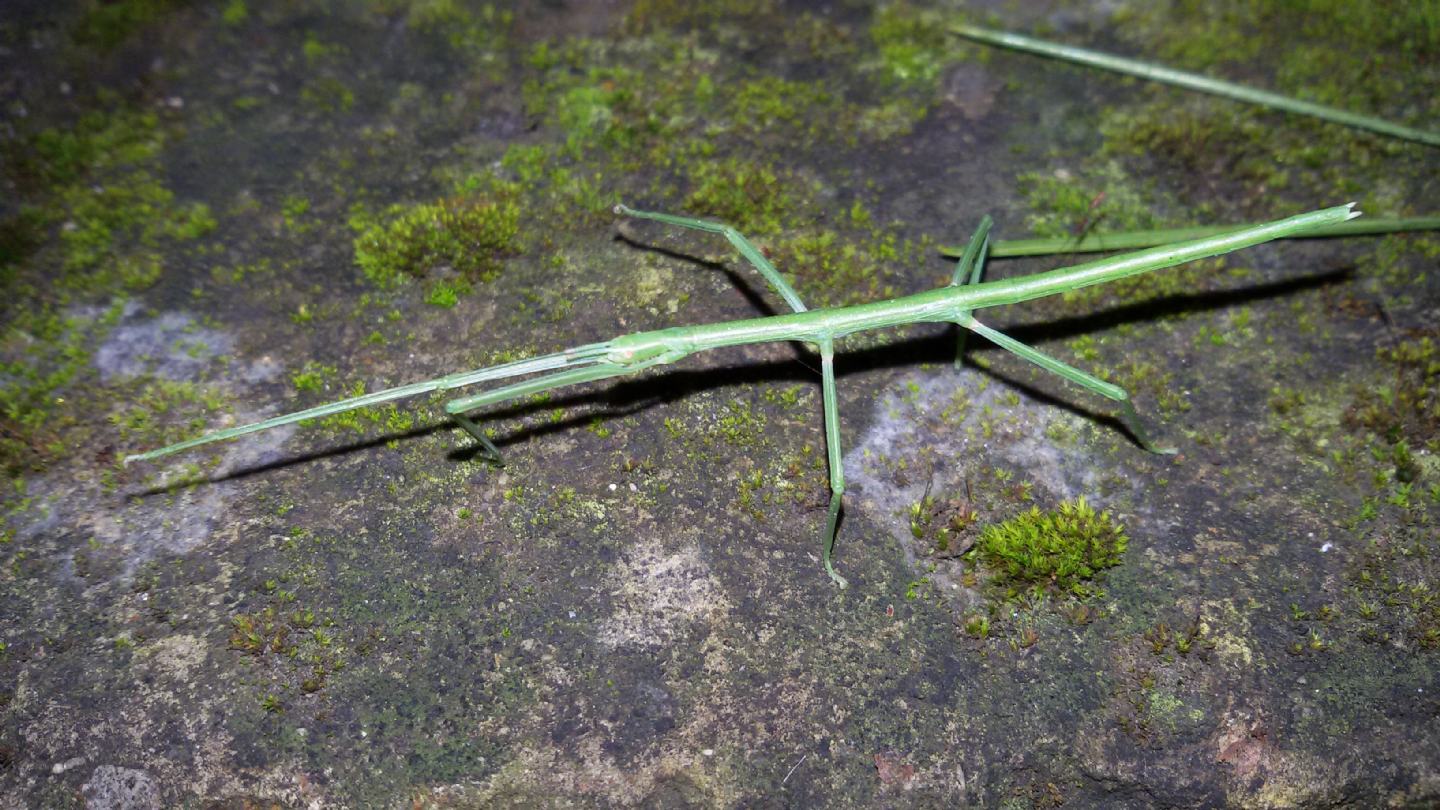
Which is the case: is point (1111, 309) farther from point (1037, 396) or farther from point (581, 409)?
point (581, 409)

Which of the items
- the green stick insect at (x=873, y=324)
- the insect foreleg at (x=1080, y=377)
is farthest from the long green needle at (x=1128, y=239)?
the insect foreleg at (x=1080, y=377)

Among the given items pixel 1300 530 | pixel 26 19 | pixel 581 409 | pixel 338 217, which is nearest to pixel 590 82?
pixel 338 217

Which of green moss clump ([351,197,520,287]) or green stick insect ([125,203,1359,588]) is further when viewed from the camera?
green moss clump ([351,197,520,287])

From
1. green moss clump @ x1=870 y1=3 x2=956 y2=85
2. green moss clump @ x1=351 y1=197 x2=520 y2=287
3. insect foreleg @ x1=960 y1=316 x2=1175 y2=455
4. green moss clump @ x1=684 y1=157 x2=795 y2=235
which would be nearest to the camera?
insect foreleg @ x1=960 y1=316 x2=1175 y2=455

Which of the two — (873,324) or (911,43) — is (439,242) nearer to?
(873,324)

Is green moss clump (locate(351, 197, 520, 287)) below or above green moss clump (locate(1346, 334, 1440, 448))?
above

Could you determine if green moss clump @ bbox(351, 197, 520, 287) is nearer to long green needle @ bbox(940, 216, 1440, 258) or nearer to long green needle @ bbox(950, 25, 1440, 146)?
long green needle @ bbox(940, 216, 1440, 258)

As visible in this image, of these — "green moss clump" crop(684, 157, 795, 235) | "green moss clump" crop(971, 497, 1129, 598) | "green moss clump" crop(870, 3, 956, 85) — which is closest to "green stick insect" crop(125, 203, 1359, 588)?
"green moss clump" crop(971, 497, 1129, 598)
